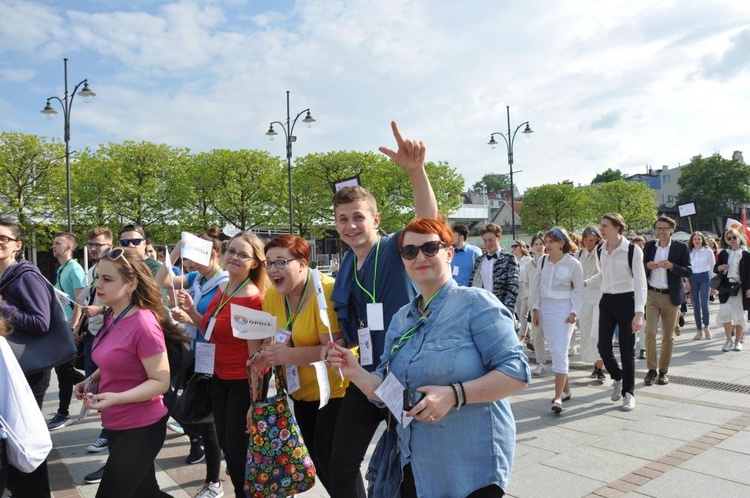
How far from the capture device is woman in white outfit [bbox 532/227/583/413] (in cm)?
605

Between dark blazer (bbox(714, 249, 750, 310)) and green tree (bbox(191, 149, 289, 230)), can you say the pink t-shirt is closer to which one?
dark blazer (bbox(714, 249, 750, 310))

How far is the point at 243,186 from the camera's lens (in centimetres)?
3659

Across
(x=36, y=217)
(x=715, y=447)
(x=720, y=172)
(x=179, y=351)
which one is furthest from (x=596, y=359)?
(x=720, y=172)

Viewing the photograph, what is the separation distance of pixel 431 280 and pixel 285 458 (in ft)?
5.34

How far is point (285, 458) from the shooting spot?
3193mm

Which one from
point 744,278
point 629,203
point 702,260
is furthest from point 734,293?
point 629,203

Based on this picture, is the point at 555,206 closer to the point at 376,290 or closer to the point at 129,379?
the point at 376,290

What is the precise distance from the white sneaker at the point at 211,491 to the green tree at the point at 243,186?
33145 mm

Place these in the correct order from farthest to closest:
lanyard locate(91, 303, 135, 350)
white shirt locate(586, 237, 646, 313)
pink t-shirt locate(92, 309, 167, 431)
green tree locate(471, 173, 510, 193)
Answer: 1. green tree locate(471, 173, 510, 193)
2. white shirt locate(586, 237, 646, 313)
3. lanyard locate(91, 303, 135, 350)
4. pink t-shirt locate(92, 309, 167, 431)

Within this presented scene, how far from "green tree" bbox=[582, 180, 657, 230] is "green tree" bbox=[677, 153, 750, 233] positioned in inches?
414

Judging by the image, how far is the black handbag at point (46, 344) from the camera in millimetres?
3467

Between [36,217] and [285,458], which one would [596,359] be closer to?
[285,458]

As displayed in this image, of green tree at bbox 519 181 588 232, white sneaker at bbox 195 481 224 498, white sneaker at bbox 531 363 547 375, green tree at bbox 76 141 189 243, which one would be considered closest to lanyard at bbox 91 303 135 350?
white sneaker at bbox 195 481 224 498

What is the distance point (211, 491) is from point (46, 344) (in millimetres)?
1542
